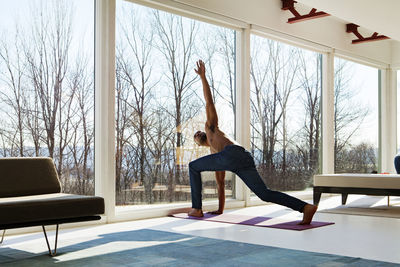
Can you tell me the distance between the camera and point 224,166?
5.47m


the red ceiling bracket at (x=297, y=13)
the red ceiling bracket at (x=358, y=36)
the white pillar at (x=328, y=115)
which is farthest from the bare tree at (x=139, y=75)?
the red ceiling bracket at (x=358, y=36)

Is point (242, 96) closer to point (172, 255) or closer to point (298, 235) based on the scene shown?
point (298, 235)

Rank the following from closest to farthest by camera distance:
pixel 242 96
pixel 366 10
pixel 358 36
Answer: pixel 366 10 < pixel 242 96 < pixel 358 36

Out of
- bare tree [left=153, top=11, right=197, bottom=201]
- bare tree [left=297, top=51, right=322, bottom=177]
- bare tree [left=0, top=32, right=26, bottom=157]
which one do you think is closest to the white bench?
bare tree [left=153, top=11, right=197, bottom=201]

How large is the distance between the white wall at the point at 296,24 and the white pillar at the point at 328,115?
1.25ft

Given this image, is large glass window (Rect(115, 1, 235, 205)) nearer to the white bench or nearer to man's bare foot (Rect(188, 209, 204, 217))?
man's bare foot (Rect(188, 209, 204, 217))

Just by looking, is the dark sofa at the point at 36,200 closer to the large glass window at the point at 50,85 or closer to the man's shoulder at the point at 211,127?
the large glass window at the point at 50,85

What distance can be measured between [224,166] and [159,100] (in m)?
1.34

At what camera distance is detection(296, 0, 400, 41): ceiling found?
6.37 meters

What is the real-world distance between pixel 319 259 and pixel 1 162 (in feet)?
8.07

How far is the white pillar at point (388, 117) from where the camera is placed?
11.0 metres

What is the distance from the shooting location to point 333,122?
924 centimetres

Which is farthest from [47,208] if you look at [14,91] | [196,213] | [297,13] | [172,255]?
[297,13]

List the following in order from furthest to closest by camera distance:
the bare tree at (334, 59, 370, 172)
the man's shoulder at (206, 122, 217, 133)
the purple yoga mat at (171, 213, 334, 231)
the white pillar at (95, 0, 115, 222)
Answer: the bare tree at (334, 59, 370, 172) < the man's shoulder at (206, 122, 217, 133) < the white pillar at (95, 0, 115, 222) < the purple yoga mat at (171, 213, 334, 231)
